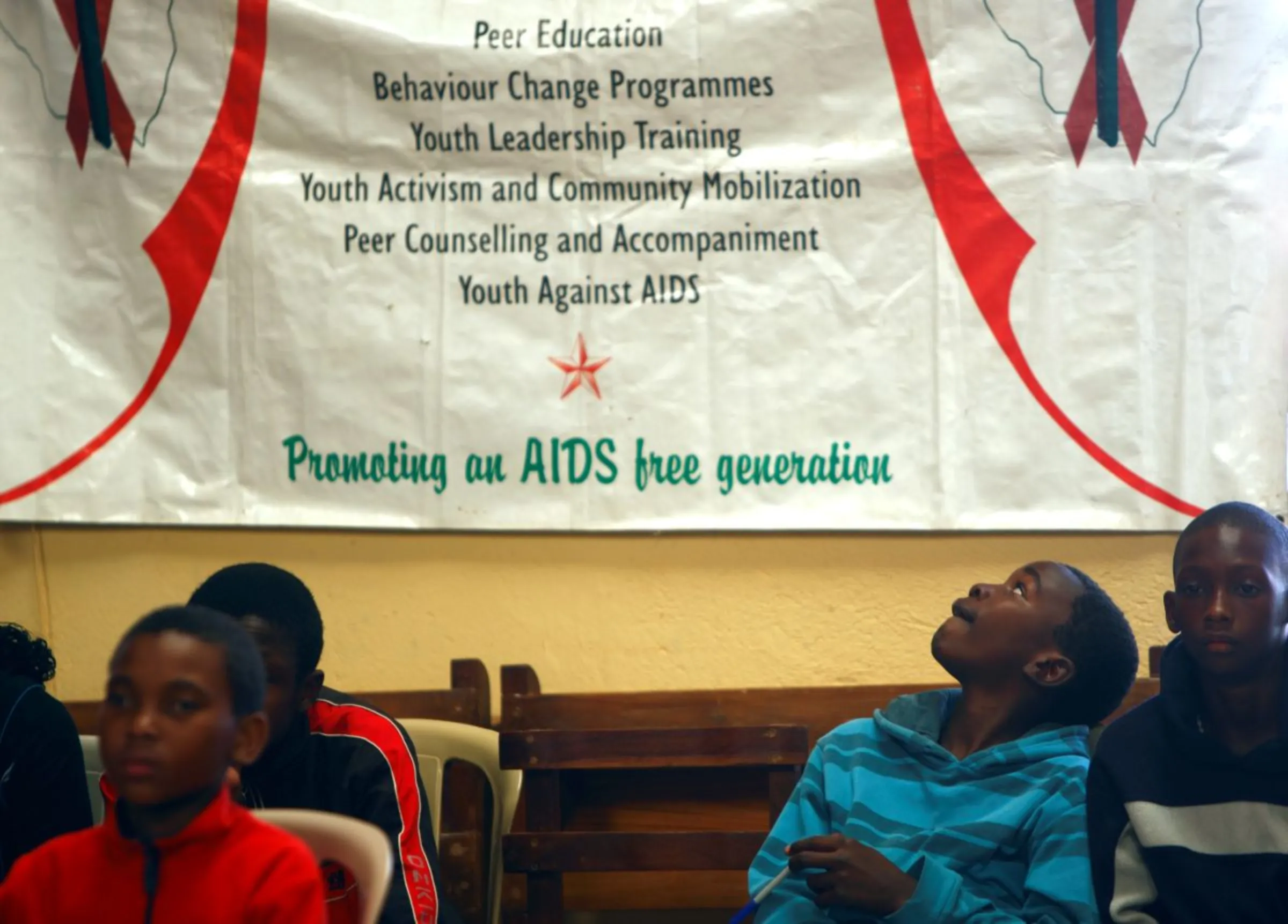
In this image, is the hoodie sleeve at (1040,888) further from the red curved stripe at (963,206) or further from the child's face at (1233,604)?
the red curved stripe at (963,206)

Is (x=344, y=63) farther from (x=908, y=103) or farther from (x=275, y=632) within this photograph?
(x=275, y=632)

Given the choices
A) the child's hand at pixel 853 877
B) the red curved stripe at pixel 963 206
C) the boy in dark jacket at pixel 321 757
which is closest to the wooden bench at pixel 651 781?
the boy in dark jacket at pixel 321 757

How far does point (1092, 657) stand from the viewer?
2.00m

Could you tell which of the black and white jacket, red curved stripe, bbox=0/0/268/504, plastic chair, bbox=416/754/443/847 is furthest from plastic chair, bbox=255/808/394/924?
red curved stripe, bbox=0/0/268/504

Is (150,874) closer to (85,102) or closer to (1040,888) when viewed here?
(1040,888)

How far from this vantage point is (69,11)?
2.83 metres

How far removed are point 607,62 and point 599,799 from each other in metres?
1.39

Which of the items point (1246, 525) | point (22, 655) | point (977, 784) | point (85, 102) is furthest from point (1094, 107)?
point (22, 655)

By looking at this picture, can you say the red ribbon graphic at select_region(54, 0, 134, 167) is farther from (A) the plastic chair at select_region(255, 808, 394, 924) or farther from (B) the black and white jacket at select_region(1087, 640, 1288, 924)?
(B) the black and white jacket at select_region(1087, 640, 1288, 924)

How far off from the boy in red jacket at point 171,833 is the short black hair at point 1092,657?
110cm

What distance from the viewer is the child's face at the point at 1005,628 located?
6.54 feet

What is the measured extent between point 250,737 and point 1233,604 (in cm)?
117

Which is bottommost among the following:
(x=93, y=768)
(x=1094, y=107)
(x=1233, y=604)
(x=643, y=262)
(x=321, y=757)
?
(x=93, y=768)

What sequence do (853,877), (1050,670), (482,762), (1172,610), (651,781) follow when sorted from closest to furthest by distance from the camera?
(853,877)
(1172,610)
(1050,670)
(482,762)
(651,781)
